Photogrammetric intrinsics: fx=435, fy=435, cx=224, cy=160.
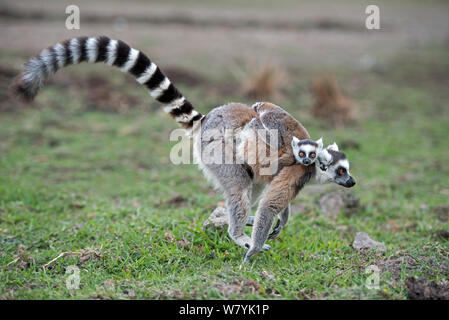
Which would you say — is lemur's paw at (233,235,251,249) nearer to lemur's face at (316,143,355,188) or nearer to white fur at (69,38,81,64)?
lemur's face at (316,143,355,188)

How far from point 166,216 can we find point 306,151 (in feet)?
7.68

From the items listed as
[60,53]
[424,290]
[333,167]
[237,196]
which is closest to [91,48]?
[60,53]

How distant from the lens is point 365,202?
23.4 ft

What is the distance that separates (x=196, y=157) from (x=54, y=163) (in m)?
4.30

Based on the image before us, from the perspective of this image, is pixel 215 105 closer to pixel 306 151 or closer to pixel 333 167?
pixel 333 167

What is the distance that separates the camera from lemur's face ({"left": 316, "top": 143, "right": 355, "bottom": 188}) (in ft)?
15.4

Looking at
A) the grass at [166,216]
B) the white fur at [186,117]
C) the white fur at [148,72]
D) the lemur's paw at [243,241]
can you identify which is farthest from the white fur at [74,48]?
the lemur's paw at [243,241]

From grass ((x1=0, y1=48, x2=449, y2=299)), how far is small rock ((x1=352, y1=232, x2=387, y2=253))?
99mm

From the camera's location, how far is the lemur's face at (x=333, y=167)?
4.68m

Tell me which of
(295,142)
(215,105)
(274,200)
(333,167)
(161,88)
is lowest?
(274,200)

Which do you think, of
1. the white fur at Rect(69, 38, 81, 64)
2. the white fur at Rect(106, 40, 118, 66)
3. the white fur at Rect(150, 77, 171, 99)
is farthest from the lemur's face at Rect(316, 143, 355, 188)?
the white fur at Rect(69, 38, 81, 64)

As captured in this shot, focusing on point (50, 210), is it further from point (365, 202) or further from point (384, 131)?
point (384, 131)

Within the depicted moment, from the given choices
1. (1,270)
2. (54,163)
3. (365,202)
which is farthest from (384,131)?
(1,270)

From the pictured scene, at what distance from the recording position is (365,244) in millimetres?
5227
